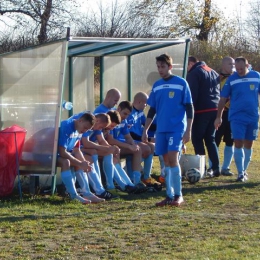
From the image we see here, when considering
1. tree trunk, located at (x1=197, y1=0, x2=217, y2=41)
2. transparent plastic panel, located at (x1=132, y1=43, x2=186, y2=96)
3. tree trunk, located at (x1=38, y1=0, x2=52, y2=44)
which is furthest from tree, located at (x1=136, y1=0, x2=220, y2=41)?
transparent plastic panel, located at (x1=132, y1=43, x2=186, y2=96)

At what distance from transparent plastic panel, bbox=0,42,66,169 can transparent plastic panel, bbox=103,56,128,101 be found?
2776 mm

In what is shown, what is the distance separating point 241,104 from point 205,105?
2.34ft

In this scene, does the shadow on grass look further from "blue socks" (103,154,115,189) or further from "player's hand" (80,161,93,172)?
"player's hand" (80,161,93,172)

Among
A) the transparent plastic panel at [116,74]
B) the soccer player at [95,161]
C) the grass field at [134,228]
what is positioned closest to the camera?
the grass field at [134,228]

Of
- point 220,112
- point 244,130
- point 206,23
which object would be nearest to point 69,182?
point 220,112

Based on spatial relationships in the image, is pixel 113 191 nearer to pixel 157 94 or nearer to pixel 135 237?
pixel 157 94

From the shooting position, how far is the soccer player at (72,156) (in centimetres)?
916

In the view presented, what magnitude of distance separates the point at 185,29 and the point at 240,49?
2760 millimetres

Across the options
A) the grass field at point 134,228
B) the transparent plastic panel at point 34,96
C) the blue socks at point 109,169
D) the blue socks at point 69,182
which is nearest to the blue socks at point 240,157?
the grass field at point 134,228

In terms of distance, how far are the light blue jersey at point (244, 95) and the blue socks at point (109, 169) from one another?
2.22 m

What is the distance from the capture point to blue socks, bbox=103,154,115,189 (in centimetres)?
1002

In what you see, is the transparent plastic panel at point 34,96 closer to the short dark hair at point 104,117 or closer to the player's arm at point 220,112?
the short dark hair at point 104,117

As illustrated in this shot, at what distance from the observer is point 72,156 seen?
370 inches

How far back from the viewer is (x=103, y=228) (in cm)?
748
